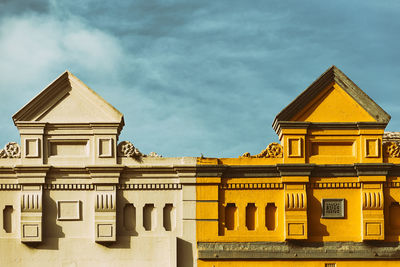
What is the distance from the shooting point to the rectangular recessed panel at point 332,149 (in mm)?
27266

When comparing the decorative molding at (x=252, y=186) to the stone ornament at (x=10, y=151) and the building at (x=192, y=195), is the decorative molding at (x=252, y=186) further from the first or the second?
the stone ornament at (x=10, y=151)

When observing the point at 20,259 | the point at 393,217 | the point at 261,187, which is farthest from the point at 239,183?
the point at 20,259

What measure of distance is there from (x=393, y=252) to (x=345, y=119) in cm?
396

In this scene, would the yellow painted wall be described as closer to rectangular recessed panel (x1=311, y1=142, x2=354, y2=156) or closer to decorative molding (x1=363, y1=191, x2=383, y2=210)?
decorative molding (x1=363, y1=191, x2=383, y2=210)

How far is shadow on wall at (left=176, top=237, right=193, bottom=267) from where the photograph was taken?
26516 millimetres

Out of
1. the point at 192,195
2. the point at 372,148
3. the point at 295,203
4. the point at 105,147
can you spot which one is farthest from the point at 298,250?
the point at 105,147

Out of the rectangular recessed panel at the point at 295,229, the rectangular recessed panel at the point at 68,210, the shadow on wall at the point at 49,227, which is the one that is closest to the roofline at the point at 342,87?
the rectangular recessed panel at the point at 295,229

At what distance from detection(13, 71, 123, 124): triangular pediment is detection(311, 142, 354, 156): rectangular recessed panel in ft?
18.3

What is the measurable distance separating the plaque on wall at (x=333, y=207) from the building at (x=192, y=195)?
0.03m

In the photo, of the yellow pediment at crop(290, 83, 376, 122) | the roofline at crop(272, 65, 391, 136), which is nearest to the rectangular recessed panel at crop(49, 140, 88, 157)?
the roofline at crop(272, 65, 391, 136)

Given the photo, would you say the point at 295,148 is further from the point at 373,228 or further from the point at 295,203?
the point at 373,228

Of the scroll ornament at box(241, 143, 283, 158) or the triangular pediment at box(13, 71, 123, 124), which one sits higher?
the triangular pediment at box(13, 71, 123, 124)

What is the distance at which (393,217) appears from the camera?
1062 inches

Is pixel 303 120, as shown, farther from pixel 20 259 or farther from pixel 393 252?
pixel 20 259
